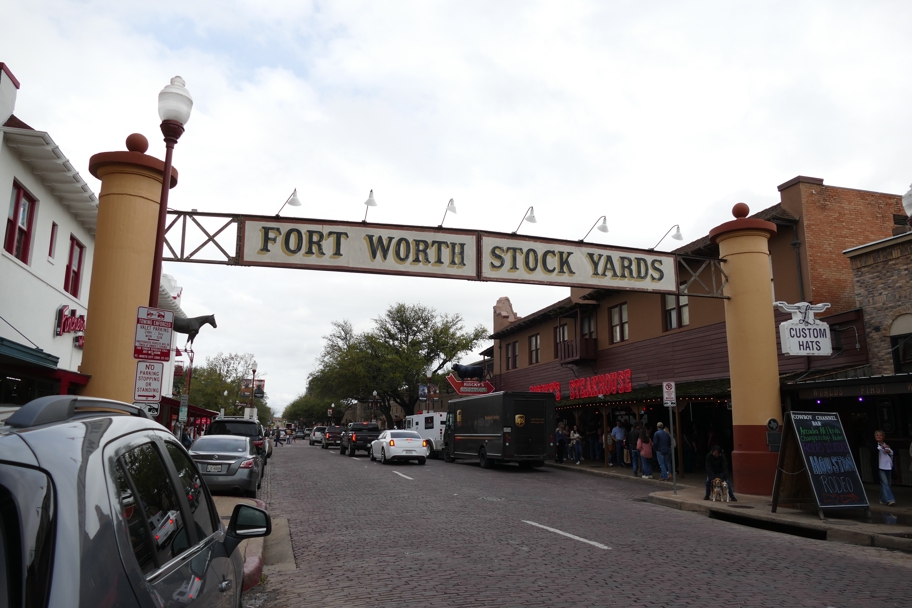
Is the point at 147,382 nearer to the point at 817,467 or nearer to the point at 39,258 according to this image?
the point at 39,258

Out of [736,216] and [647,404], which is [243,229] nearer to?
[736,216]

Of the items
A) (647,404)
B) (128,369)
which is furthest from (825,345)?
(128,369)

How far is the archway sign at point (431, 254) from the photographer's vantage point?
13977 millimetres

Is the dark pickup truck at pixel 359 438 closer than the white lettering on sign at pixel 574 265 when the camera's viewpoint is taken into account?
No

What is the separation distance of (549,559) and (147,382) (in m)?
5.64

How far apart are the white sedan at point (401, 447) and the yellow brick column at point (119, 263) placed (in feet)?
52.2

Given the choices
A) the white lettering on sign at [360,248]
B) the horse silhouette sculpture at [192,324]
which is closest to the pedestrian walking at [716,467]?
the white lettering on sign at [360,248]

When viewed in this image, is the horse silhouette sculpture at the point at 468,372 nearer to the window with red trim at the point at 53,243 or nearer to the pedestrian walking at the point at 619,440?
the pedestrian walking at the point at 619,440

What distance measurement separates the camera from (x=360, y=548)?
955 cm

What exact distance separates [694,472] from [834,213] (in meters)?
9.93

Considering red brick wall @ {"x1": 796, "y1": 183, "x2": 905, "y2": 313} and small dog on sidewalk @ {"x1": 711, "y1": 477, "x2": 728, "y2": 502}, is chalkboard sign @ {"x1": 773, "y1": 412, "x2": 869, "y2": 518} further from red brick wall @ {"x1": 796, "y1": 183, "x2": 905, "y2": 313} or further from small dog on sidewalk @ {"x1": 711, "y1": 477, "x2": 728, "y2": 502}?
red brick wall @ {"x1": 796, "y1": 183, "x2": 905, "y2": 313}

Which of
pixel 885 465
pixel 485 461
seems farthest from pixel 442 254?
pixel 485 461

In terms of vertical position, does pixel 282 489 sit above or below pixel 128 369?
below

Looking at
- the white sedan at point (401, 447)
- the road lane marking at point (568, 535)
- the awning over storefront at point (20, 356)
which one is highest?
the awning over storefront at point (20, 356)
